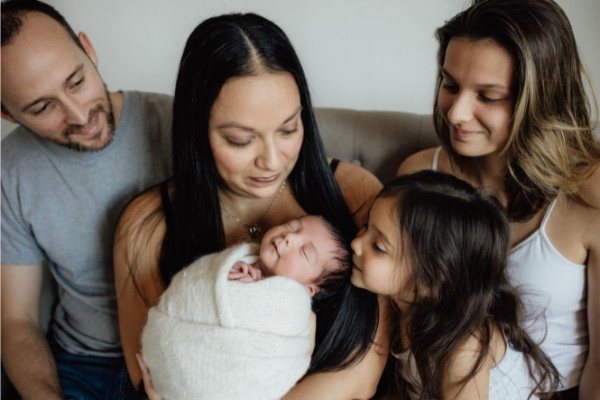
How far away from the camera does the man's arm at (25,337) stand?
143cm

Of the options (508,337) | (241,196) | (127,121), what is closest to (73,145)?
(127,121)

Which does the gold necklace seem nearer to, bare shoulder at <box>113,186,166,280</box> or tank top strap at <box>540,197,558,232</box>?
bare shoulder at <box>113,186,166,280</box>

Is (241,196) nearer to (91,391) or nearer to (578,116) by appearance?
(91,391)

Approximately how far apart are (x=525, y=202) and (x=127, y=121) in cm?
114

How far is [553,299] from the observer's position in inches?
51.1

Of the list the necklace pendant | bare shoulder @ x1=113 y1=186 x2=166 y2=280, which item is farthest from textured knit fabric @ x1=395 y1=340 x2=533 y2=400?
bare shoulder @ x1=113 y1=186 x2=166 y2=280

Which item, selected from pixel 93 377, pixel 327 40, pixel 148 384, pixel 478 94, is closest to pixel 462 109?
pixel 478 94

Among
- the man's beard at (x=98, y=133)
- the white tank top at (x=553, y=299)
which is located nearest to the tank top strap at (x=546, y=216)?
the white tank top at (x=553, y=299)

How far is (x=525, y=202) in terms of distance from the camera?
4.22 ft

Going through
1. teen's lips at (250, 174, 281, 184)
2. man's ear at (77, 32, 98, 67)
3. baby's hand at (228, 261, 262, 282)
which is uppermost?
man's ear at (77, 32, 98, 67)

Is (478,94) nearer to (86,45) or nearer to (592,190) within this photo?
(592,190)

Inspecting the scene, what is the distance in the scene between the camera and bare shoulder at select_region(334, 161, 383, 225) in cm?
136

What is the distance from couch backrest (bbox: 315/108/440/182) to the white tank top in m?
0.49

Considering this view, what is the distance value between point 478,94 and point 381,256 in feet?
1.50
